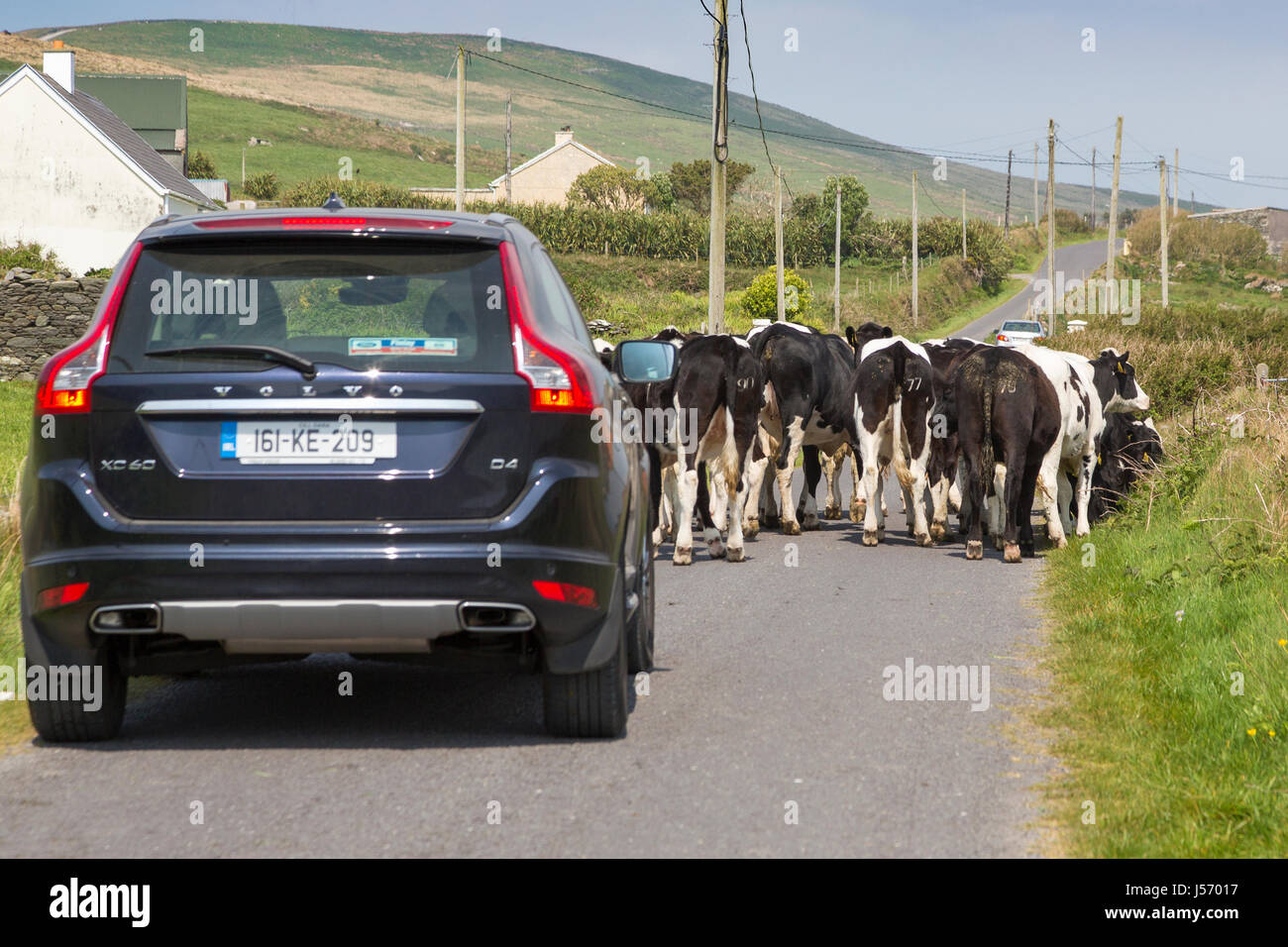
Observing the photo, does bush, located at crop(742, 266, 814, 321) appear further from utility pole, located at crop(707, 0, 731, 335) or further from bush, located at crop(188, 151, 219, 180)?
bush, located at crop(188, 151, 219, 180)

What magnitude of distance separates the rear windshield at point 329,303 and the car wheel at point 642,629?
1.84 metres

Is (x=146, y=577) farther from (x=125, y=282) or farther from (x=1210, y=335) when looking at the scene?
(x=1210, y=335)

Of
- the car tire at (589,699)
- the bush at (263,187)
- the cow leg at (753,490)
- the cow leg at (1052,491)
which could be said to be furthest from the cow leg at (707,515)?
the bush at (263,187)

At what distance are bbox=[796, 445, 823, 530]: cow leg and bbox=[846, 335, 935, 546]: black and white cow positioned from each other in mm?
937

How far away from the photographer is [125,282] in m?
5.87

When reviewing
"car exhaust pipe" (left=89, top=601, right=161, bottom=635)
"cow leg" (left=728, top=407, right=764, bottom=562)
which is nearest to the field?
"cow leg" (left=728, top=407, right=764, bottom=562)

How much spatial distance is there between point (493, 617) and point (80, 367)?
1822 millimetres

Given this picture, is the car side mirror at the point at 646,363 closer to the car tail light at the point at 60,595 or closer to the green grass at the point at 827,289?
the car tail light at the point at 60,595

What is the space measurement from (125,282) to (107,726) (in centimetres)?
181

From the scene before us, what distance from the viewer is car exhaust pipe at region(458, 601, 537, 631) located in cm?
565

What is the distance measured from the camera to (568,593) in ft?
19.0

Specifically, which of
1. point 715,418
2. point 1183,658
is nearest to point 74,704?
point 1183,658

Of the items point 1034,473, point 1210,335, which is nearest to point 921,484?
point 1034,473

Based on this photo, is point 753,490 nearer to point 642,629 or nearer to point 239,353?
point 642,629
